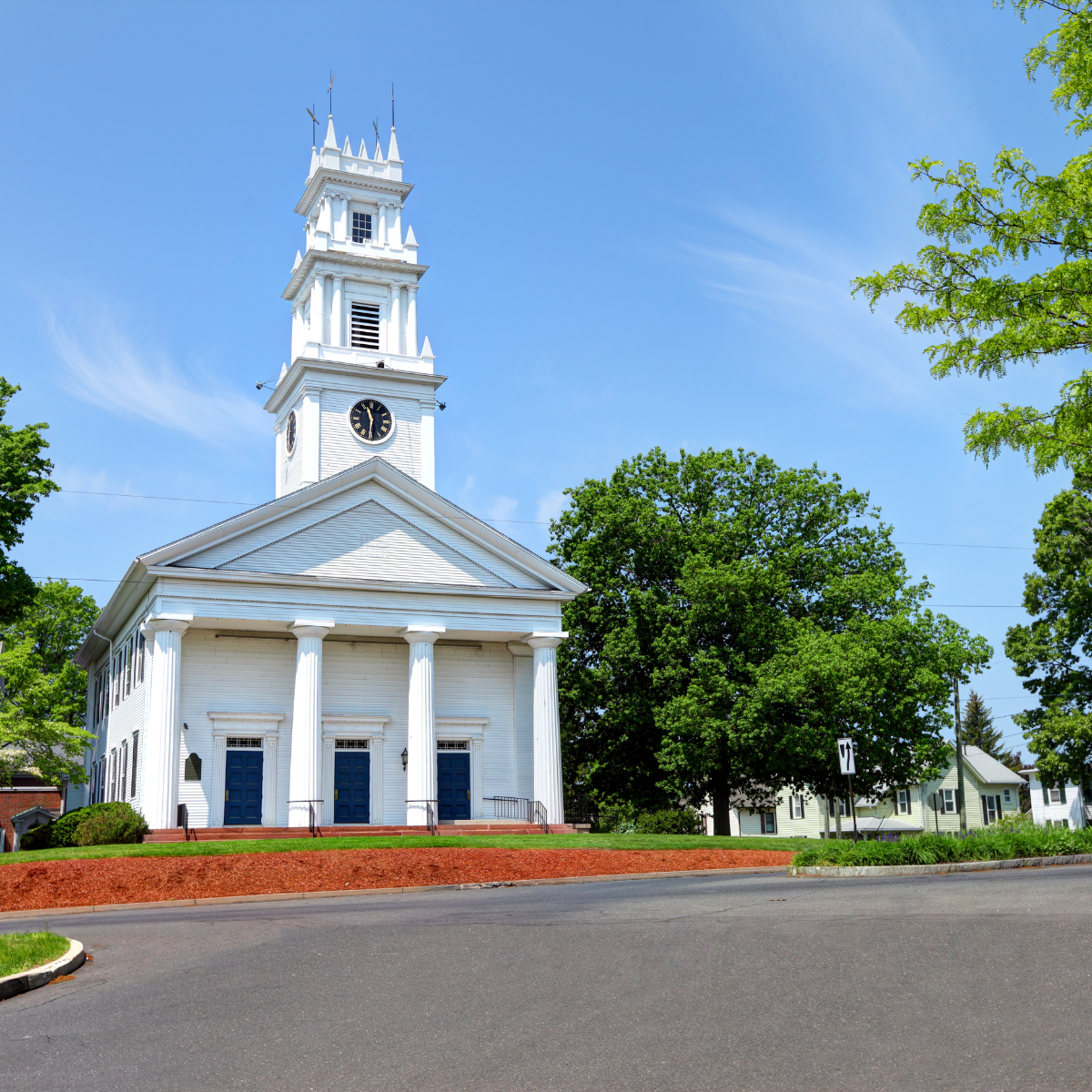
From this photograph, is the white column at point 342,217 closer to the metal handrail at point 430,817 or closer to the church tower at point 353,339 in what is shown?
the church tower at point 353,339

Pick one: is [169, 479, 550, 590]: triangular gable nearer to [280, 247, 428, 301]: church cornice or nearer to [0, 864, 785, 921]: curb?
[280, 247, 428, 301]: church cornice

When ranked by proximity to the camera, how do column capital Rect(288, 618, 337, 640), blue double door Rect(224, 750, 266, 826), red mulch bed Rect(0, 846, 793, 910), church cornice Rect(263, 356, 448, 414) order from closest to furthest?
red mulch bed Rect(0, 846, 793, 910), column capital Rect(288, 618, 337, 640), blue double door Rect(224, 750, 266, 826), church cornice Rect(263, 356, 448, 414)

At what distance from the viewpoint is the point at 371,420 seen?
140ft

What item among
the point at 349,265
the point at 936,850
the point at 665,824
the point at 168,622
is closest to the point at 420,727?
the point at 665,824

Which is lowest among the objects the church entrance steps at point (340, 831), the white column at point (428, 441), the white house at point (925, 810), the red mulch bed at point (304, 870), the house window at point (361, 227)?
the white house at point (925, 810)

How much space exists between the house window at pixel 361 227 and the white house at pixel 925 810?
39248 millimetres

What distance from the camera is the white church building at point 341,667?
33094 millimetres

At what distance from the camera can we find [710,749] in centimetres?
3719

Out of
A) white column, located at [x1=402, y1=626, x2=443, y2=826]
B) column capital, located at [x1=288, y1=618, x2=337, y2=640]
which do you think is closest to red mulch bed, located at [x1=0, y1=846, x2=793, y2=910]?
white column, located at [x1=402, y1=626, x2=443, y2=826]

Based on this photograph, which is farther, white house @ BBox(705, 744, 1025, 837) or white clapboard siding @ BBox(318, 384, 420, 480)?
white house @ BBox(705, 744, 1025, 837)

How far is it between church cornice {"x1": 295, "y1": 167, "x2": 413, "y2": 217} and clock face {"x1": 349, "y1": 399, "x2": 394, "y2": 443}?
940cm

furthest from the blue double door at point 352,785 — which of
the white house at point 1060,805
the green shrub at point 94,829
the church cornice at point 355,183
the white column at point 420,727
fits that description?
the white house at point 1060,805

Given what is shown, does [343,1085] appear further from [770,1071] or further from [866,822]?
[866,822]

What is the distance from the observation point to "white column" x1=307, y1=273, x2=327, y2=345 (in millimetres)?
43500
